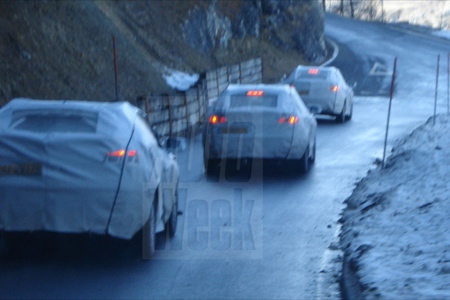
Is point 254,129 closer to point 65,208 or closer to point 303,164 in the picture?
point 303,164

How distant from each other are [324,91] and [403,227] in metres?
15.5

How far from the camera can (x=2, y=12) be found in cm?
2138

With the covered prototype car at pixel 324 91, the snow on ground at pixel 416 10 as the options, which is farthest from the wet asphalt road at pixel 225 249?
the snow on ground at pixel 416 10

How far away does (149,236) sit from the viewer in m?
9.09

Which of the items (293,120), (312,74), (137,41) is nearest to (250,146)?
(293,120)

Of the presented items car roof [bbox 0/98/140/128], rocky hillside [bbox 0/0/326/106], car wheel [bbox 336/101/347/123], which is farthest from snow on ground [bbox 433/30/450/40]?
car roof [bbox 0/98/140/128]

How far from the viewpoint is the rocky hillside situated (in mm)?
20719

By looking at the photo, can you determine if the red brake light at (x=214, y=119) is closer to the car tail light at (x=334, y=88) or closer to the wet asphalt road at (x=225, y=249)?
the wet asphalt road at (x=225, y=249)

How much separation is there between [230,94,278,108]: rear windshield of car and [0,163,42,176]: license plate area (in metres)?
6.78

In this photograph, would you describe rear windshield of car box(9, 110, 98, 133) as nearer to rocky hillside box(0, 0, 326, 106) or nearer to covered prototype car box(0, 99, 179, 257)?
covered prototype car box(0, 99, 179, 257)

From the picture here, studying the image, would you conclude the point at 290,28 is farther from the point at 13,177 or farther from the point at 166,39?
the point at 13,177

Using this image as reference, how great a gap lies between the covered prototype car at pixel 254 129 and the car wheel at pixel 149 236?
18.9 feet

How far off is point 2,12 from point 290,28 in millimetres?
30214

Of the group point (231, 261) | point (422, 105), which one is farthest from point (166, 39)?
point (231, 261)
